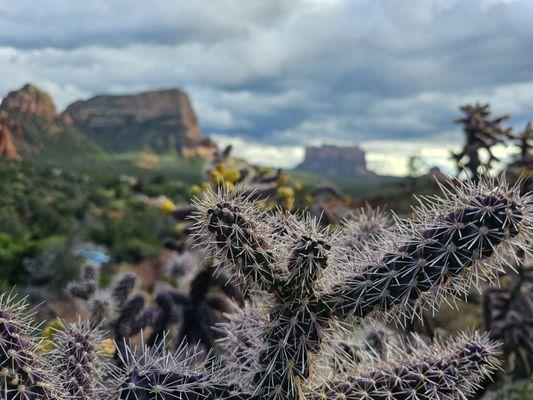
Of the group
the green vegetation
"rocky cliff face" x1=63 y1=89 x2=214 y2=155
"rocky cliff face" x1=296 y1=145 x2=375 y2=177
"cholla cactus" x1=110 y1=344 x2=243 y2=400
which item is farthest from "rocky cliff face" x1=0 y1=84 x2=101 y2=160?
"rocky cliff face" x1=296 y1=145 x2=375 y2=177

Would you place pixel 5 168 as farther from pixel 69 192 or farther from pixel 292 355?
pixel 292 355

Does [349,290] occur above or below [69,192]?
above

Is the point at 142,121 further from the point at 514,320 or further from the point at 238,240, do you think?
the point at 238,240

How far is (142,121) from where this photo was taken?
378 feet

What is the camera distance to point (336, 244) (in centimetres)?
239

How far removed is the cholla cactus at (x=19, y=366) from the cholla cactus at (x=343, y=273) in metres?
0.71

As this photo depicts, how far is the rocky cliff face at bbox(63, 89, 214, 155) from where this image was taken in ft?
274

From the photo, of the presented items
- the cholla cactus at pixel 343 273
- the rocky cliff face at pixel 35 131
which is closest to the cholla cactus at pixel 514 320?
the cholla cactus at pixel 343 273

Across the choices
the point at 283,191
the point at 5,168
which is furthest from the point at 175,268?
the point at 5,168

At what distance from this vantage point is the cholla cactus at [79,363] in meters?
2.45

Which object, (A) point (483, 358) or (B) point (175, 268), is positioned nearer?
(A) point (483, 358)

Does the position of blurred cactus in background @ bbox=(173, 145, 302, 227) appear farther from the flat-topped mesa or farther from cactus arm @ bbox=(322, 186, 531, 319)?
the flat-topped mesa

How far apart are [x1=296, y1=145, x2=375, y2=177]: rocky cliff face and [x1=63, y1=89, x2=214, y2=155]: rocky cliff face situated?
111ft

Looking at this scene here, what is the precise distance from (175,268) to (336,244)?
124 inches
